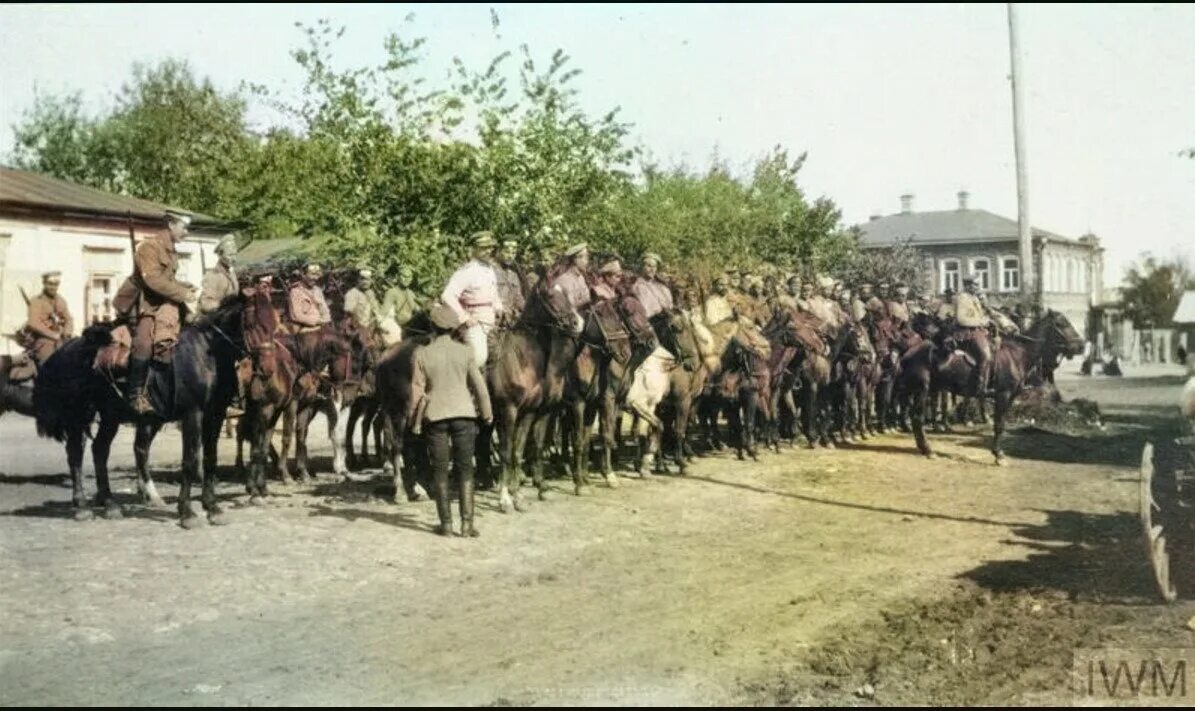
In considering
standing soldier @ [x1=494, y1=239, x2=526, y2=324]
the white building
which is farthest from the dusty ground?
the white building

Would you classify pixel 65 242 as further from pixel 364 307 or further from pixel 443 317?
pixel 443 317

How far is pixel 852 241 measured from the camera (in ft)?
93.2

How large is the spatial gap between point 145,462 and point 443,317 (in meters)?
4.04

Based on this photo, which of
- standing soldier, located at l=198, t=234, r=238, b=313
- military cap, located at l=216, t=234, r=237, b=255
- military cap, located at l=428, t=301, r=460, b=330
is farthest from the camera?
military cap, located at l=216, t=234, r=237, b=255

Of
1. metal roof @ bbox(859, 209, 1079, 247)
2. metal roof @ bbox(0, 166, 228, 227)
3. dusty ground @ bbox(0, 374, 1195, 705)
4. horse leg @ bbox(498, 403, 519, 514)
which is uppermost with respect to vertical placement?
metal roof @ bbox(859, 209, 1079, 247)

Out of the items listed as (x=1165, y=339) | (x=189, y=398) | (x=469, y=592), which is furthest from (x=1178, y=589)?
(x=1165, y=339)

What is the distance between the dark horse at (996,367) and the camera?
56.4 feet

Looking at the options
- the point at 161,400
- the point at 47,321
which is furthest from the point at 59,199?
the point at 161,400

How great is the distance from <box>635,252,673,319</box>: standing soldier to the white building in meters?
12.2

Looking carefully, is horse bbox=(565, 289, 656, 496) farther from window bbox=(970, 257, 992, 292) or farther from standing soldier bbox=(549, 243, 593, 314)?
window bbox=(970, 257, 992, 292)

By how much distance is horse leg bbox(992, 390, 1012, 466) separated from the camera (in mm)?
16594

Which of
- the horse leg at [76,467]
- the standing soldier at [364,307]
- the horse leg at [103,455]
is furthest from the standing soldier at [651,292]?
the horse leg at [76,467]

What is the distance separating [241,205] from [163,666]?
1292 inches

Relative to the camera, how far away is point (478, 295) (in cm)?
1215
